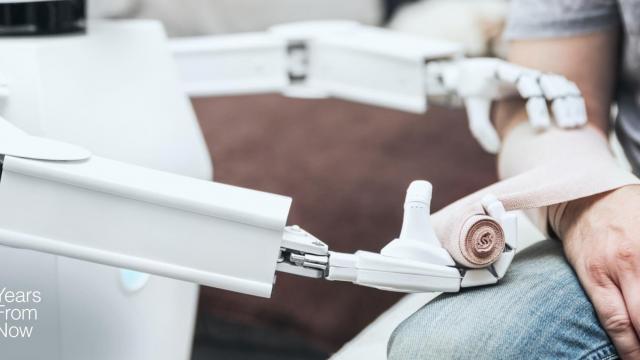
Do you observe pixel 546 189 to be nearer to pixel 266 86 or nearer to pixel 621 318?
pixel 621 318

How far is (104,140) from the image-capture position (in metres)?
0.64

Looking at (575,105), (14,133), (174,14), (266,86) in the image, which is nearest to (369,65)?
(266,86)

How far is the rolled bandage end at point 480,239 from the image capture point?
1.68ft

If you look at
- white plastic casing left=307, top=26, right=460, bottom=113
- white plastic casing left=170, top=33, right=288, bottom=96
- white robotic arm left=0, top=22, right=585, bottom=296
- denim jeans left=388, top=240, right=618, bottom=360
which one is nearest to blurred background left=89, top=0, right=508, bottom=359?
white plastic casing left=170, top=33, right=288, bottom=96

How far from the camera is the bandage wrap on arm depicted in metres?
0.52

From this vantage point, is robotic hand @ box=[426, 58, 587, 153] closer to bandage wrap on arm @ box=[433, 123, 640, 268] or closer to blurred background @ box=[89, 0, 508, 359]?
bandage wrap on arm @ box=[433, 123, 640, 268]

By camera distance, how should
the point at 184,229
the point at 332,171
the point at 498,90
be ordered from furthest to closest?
the point at 332,171
the point at 498,90
the point at 184,229

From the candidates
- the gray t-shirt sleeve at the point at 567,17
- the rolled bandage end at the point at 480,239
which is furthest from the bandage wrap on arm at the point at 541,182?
the gray t-shirt sleeve at the point at 567,17

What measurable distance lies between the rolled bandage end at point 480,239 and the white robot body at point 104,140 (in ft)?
0.92

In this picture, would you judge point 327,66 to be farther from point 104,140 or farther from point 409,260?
point 409,260

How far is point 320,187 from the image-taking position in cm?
119

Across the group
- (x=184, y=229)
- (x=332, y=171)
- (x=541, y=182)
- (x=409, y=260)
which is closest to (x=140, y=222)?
(x=184, y=229)

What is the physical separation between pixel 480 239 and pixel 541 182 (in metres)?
0.09

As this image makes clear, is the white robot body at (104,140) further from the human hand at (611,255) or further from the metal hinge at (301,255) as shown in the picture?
the human hand at (611,255)
